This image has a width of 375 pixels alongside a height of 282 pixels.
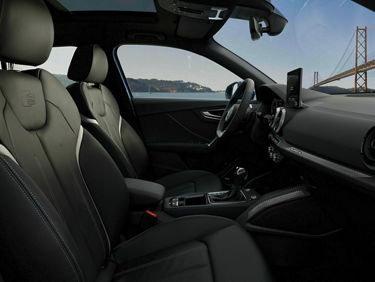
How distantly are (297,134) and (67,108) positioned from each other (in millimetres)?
921

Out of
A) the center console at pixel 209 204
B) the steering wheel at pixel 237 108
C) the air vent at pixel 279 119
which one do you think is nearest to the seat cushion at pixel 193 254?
the center console at pixel 209 204

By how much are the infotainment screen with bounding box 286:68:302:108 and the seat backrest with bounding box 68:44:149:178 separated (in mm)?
926

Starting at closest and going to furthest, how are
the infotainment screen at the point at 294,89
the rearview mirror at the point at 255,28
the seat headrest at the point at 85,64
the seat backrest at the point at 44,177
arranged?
1. the seat backrest at the point at 44,177
2. the infotainment screen at the point at 294,89
3. the seat headrest at the point at 85,64
4. the rearview mirror at the point at 255,28

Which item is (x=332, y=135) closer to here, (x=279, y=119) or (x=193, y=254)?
(x=279, y=119)

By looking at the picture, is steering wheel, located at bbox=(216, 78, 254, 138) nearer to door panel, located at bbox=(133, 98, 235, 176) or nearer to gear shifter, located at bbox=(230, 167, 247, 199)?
gear shifter, located at bbox=(230, 167, 247, 199)

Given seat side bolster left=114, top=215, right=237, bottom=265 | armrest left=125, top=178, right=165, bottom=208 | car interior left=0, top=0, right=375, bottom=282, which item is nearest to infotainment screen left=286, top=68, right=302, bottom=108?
car interior left=0, top=0, right=375, bottom=282

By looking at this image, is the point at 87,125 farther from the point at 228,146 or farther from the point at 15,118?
the point at 228,146

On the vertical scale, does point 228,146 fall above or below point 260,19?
below

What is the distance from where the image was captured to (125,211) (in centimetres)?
123

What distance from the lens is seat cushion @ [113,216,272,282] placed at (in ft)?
2.99

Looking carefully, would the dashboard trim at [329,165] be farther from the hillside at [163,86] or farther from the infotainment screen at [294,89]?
the hillside at [163,86]

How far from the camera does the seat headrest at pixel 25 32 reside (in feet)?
2.67

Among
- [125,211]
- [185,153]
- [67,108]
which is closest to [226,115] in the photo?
[185,153]

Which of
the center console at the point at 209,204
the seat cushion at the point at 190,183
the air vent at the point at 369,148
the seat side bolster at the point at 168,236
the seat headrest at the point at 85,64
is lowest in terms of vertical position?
the seat cushion at the point at 190,183
